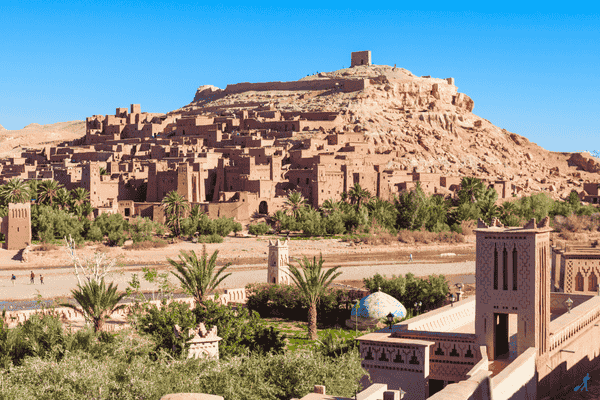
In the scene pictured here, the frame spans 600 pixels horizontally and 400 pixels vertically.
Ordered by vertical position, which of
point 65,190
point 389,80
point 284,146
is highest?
point 389,80

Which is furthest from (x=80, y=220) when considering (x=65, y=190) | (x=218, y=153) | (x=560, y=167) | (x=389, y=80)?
(x=560, y=167)

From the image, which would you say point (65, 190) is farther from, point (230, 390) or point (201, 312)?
point (230, 390)

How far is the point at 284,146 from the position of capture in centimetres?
5847

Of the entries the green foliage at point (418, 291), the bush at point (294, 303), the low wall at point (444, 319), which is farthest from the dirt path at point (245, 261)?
the low wall at point (444, 319)

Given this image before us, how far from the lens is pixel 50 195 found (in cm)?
4669

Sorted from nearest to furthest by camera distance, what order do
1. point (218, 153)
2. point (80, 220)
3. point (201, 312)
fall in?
point (201, 312), point (80, 220), point (218, 153)

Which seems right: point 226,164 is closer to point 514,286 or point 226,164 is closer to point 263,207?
point 263,207

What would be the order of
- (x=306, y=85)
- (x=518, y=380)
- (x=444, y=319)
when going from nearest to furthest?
(x=518, y=380) < (x=444, y=319) < (x=306, y=85)

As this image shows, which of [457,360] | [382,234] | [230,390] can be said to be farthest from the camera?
[382,234]

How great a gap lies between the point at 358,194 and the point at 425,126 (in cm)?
2226

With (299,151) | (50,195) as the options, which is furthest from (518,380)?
(299,151)

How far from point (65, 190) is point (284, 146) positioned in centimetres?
1820

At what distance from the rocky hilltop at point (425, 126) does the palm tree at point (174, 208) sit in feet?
70.4

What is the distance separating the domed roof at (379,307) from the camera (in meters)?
21.9
